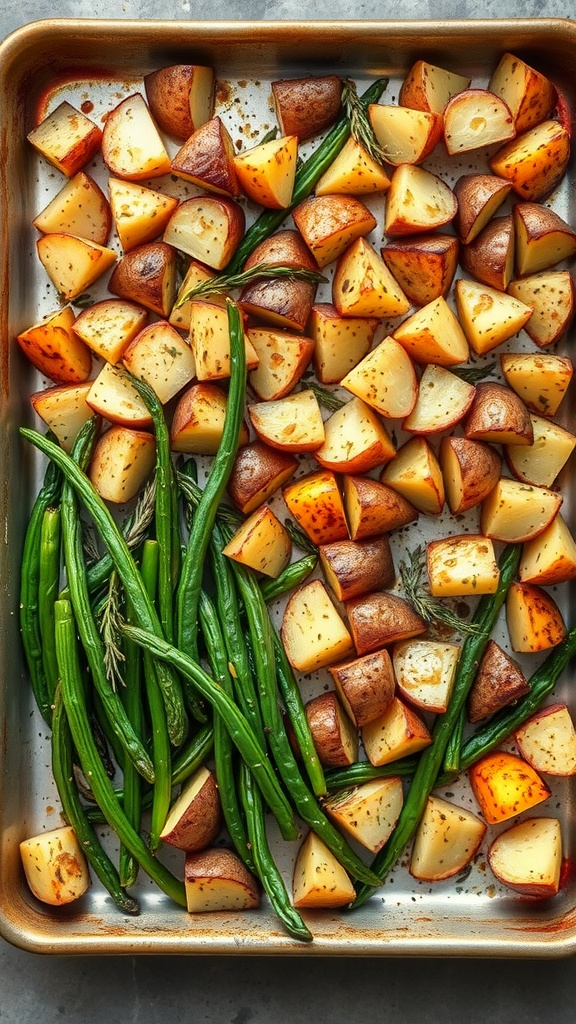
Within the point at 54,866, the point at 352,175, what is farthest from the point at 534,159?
the point at 54,866

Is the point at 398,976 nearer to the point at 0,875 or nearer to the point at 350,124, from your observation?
the point at 0,875

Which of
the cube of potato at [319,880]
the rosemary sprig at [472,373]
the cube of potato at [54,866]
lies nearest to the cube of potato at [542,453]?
the rosemary sprig at [472,373]

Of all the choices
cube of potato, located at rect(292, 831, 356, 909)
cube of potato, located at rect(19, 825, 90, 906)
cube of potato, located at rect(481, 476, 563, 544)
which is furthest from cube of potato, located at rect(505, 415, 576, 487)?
cube of potato, located at rect(19, 825, 90, 906)

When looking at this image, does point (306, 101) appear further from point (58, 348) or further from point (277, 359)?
point (58, 348)

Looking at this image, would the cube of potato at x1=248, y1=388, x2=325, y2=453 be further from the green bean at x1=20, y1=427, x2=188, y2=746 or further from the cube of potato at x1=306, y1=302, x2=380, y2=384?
the green bean at x1=20, y1=427, x2=188, y2=746

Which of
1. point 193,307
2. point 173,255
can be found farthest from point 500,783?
point 173,255
